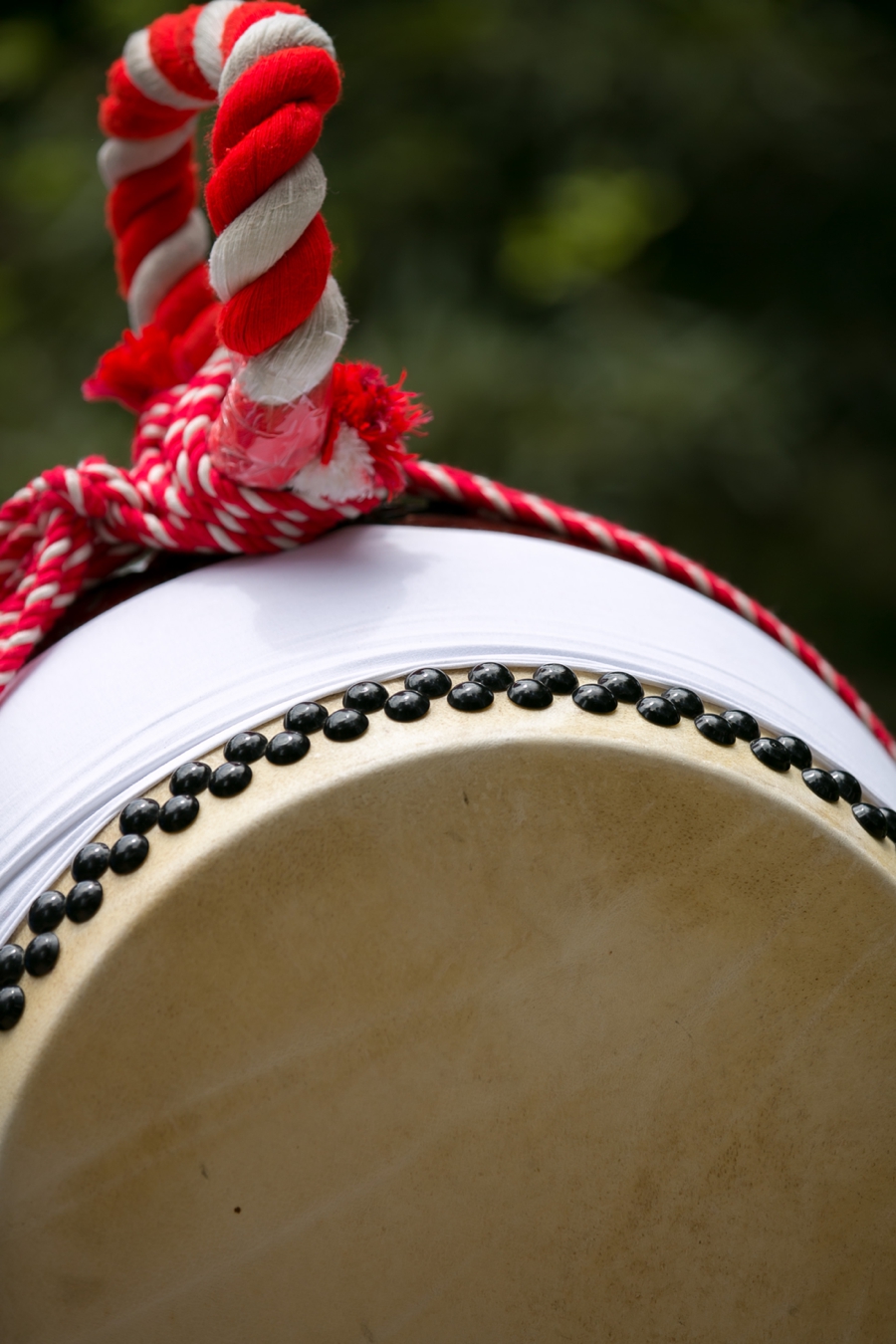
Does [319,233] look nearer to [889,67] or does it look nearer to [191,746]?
[191,746]

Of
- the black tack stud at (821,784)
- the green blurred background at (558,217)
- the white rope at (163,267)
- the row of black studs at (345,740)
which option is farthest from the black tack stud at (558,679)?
the green blurred background at (558,217)

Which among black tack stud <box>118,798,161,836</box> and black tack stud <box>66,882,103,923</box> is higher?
black tack stud <box>118,798,161,836</box>

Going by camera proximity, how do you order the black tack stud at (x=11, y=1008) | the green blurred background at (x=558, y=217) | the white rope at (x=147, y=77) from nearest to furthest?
the black tack stud at (x=11, y=1008) → the white rope at (x=147, y=77) → the green blurred background at (x=558, y=217)

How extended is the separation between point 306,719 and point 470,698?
0.07m

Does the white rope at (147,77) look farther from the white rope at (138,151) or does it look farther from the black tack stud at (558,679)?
the black tack stud at (558,679)

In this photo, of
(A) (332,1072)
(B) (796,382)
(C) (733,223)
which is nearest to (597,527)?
(A) (332,1072)

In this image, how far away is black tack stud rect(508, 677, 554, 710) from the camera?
1.53 ft

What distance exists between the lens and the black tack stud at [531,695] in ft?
1.53

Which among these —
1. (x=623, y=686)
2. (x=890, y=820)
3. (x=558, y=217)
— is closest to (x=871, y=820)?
(x=890, y=820)

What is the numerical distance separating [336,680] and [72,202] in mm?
1552

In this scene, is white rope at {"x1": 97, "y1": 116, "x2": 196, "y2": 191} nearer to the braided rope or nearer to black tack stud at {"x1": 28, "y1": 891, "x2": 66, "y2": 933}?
the braided rope

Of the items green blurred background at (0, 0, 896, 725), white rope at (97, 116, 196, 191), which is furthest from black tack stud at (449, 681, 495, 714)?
green blurred background at (0, 0, 896, 725)

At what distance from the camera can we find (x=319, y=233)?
473 millimetres

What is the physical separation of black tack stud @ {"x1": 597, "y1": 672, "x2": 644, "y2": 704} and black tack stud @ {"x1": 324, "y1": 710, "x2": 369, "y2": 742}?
0.10m
